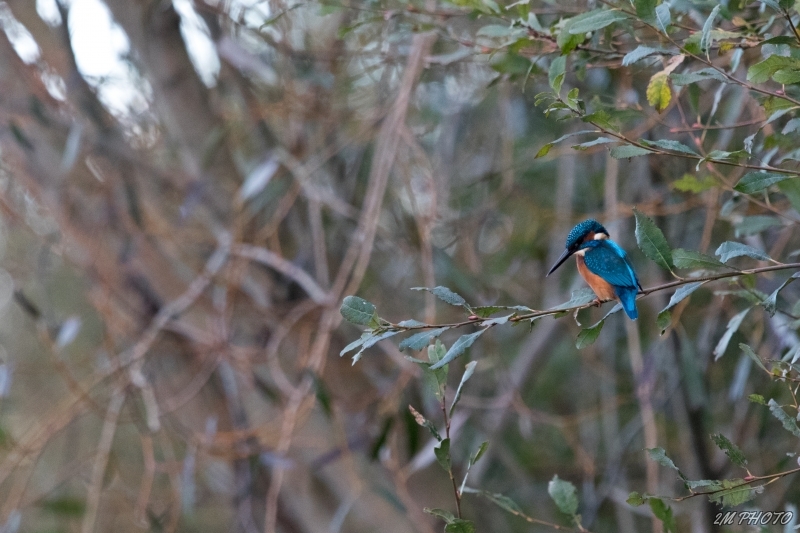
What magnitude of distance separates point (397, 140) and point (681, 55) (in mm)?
965

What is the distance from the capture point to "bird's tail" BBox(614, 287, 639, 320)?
38.2 inches

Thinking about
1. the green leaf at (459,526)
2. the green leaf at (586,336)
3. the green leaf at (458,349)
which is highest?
the green leaf at (458,349)

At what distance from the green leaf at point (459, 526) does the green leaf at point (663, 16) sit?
0.55 m

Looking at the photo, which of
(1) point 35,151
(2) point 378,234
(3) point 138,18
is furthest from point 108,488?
(3) point 138,18

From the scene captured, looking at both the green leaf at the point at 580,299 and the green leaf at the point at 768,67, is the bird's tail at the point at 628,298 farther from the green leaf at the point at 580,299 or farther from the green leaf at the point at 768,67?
the green leaf at the point at 768,67

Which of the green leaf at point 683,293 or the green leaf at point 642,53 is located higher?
the green leaf at point 642,53

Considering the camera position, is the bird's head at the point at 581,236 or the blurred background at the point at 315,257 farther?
the blurred background at the point at 315,257

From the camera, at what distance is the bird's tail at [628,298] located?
3.18ft

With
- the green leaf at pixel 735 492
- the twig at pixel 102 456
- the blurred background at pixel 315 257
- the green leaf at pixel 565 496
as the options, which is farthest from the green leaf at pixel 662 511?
the twig at pixel 102 456

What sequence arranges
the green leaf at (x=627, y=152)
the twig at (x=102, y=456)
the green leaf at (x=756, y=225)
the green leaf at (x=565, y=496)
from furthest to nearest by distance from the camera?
the twig at (x=102, y=456) < the green leaf at (x=756, y=225) < the green leaf at (x=565, y=496) < the green leaf at (x=627, y=152)

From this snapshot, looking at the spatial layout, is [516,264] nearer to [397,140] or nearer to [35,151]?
[397,140]

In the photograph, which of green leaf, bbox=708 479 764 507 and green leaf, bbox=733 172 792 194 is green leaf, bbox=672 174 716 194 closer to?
green leaf, bbox=733 172 792 194

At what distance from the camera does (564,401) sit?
11.4 ft

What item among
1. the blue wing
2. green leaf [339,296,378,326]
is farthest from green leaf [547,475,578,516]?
green leaf [339,296,378,326]
